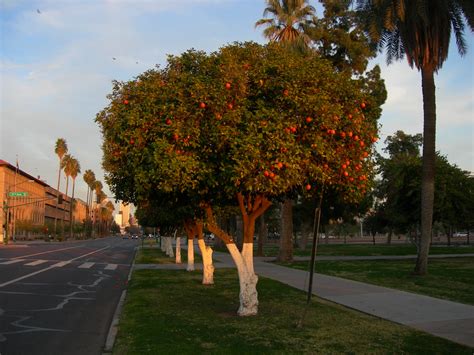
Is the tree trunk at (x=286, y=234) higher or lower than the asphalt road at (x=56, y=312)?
higher

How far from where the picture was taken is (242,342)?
25.5 ft

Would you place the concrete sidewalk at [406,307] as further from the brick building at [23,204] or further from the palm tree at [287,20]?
the brick building at [23,204]

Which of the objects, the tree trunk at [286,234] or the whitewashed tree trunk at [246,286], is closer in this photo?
the whitewashed tree trunk at [246,286]

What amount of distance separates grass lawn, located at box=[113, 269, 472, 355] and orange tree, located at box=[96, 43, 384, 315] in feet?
7.61

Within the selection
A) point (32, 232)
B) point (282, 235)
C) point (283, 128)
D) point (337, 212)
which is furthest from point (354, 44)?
point (32, 232)

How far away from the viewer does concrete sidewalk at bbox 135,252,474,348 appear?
8898 mm

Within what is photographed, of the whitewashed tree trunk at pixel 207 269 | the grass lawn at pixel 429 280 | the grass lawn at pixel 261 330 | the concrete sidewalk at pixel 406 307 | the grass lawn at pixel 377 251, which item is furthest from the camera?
the grass lawn at pixel 377 251

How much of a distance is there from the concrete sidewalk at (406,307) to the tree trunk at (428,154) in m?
4.36

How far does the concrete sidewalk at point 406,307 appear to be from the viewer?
29.2ft

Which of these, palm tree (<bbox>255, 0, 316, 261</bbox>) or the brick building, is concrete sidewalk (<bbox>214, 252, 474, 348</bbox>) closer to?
palm tree (<bbox>255, 0, 316, 261</bbox>)

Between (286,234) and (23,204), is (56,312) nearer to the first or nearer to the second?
(286,234)

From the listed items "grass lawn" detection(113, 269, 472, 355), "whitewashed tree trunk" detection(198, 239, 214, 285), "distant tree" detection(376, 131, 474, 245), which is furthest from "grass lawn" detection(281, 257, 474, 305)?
"distant tree" detection(376, 131, 474, 245)

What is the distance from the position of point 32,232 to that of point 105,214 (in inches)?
3601

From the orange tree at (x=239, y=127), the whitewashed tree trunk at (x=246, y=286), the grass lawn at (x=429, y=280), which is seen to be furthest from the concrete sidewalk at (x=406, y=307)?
the orange tree at (x=239, y=127)
